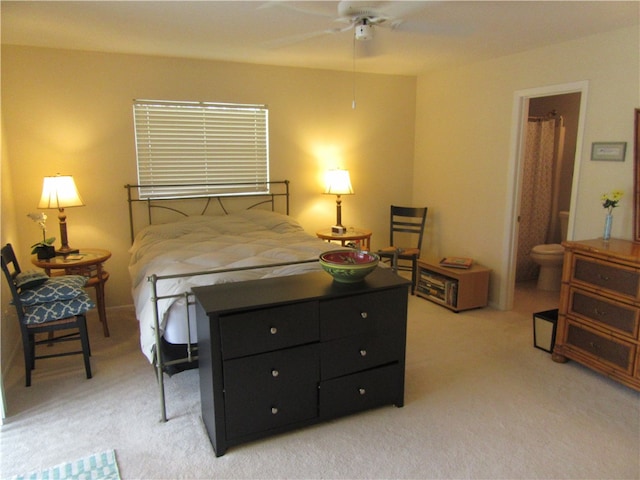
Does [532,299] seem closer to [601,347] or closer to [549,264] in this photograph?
[549,264]

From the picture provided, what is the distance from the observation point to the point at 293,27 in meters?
3.20

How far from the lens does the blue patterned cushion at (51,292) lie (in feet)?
9.64

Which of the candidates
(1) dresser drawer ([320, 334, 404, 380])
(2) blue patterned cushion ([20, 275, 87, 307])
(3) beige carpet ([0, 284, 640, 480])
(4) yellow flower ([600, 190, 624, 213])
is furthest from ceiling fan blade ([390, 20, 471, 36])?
(2) blue patterned cushion ([20, 275, 87, 307])

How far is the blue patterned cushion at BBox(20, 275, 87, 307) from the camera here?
2939 mm

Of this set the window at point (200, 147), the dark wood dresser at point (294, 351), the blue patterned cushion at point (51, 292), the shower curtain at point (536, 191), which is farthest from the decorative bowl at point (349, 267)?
the shower curtain at point (536, 191)

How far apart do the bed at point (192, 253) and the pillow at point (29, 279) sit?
2.01 feet

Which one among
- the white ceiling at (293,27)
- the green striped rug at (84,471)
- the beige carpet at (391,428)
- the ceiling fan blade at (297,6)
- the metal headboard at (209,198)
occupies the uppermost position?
the white ceiling at (293,27)

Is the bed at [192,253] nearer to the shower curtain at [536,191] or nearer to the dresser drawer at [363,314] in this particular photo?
the dresser drawer at [363,314]

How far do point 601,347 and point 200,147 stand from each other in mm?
3877

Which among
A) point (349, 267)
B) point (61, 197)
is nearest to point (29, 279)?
point (61, 197)

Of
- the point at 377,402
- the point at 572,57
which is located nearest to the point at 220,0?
the point at 377,402

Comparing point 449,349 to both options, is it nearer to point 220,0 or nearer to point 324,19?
point 324,19

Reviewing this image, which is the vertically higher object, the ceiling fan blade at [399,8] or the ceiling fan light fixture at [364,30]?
the ceiling fan blade at [399,8]

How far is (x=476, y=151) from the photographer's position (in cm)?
460
